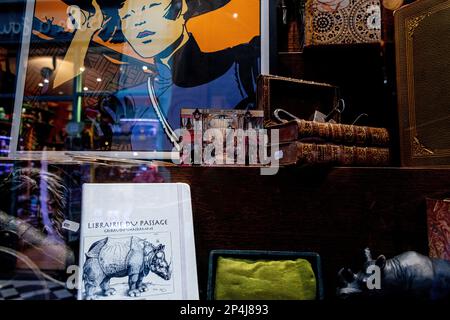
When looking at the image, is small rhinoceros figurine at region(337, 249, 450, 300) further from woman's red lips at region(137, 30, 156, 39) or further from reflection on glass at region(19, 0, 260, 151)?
woman's red lips at region(137, 30, 156, 39)

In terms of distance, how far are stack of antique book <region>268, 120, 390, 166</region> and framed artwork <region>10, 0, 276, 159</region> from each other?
462 mm

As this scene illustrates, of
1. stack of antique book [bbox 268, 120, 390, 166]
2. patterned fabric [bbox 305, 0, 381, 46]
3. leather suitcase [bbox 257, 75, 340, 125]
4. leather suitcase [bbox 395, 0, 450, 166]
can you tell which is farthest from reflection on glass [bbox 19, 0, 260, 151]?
leather suitcase [bbox 395, 0, 450, 166]

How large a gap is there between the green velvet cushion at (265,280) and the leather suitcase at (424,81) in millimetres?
592

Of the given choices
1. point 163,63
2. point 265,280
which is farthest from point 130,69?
point 265,280

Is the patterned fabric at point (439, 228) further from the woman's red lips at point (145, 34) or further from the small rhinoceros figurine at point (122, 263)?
the woman's red lips at point (145, 34)

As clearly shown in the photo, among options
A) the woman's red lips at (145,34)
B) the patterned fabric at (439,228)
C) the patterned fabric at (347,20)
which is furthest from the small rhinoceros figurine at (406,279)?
the woman's red lips at (145,34)

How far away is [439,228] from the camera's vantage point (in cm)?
112

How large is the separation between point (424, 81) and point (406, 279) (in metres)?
0.70

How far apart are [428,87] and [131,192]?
111cm

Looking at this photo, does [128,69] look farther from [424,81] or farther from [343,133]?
[424,81]

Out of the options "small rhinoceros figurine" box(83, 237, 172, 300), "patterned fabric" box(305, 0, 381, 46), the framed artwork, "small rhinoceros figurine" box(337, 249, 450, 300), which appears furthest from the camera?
the framed artwork

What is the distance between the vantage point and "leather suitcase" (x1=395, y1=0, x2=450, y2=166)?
1.21m

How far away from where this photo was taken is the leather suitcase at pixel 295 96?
135 cm
